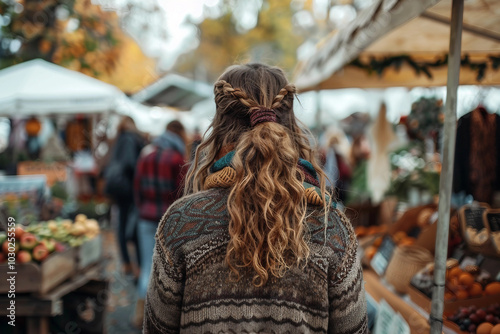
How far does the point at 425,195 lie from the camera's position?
5.31m

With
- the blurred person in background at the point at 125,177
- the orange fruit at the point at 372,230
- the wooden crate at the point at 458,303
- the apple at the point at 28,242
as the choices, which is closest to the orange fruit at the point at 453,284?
the wooden crate at the point at 458,303

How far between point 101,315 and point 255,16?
2570 cm

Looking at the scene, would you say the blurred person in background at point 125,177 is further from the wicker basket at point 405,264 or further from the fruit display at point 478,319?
the fruit display at point 478,319

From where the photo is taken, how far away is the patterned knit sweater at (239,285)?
4.55 feet

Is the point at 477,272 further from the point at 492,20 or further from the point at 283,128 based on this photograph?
the point at 283,128

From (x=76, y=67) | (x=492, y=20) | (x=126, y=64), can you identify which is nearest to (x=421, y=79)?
(x=492, y=20)

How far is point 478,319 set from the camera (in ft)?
7.87

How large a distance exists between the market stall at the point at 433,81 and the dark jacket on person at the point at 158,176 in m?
1.53

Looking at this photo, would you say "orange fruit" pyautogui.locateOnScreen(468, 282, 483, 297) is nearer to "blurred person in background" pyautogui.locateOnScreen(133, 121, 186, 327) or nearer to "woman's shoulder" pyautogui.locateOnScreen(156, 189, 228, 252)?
"woman's shoulder" pyautogui.locateOnScreen(156, 189, 228, 252)

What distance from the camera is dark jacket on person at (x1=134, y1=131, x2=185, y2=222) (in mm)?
4418

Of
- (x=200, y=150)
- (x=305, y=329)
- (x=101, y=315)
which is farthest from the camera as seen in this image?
(x=101, y=315)

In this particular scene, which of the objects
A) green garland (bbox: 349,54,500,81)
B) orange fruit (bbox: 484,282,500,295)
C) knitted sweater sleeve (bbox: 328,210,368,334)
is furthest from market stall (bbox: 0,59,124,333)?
green garland (bbox: 349,54,500,81)

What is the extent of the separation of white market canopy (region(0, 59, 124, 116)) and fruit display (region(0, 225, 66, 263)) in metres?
2.71

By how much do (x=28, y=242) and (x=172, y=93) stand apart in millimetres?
7824
